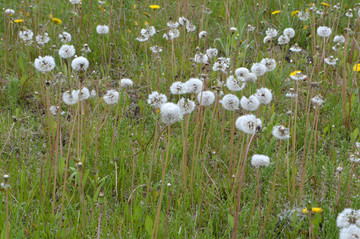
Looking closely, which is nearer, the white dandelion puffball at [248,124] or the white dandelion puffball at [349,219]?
the white dandelion puffball at [349,219]

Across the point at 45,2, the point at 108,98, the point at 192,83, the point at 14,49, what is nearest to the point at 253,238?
the point at 192,83

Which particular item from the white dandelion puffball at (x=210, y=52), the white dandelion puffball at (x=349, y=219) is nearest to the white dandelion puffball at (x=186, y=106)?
the white dandelion puffball at (x=349, y=219)

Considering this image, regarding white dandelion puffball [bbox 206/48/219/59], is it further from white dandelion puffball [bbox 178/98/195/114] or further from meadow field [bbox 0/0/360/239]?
white dandelion puffball [bbox 178/98/195/114]

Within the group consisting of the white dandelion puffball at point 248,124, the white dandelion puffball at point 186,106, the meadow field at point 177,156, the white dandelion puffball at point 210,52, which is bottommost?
the meadow field at point 177,156

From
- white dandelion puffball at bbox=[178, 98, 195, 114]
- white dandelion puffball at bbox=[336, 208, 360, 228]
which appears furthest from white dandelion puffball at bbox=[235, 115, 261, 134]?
white dandelion puffball at bbox=[336, 208, 360, 228]

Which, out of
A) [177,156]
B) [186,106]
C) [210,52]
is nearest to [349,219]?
[186,106]

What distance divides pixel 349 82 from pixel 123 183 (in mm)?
1916

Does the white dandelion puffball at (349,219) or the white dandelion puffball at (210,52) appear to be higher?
the white dandelion puffball at (210,52)

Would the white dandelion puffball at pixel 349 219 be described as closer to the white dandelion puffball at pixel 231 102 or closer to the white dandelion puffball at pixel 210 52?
the white dandelion puffball at pixel 231 102

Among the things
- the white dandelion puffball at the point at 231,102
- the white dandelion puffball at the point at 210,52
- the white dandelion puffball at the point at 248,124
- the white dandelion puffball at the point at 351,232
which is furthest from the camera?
the white dandelion puffball at the point at 210,52

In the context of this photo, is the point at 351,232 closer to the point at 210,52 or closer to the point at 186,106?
the point at 186,106

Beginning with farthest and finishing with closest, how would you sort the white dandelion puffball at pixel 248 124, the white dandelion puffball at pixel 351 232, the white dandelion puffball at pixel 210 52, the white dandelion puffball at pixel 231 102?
the white dandelion puffball at pixel 210 52, the white dandelion puffball at pixel 231 102, the white dandelion puffball at pixel 248 124, the white dandelion puffball at pixel 351 232

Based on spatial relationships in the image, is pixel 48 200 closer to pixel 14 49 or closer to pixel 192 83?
pixel 192 83

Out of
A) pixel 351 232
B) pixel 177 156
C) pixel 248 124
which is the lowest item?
pixel 177 156
